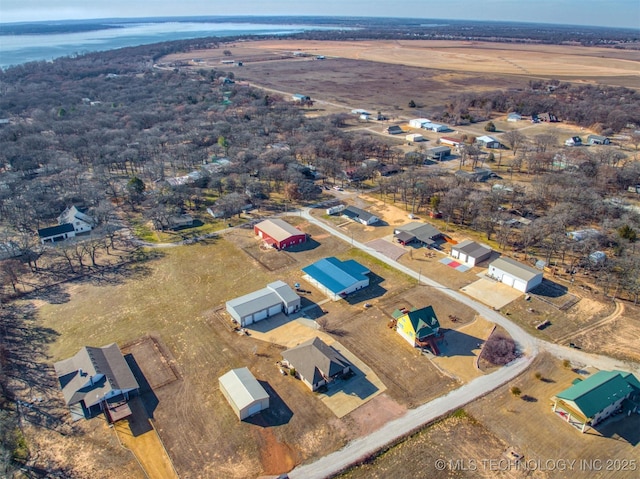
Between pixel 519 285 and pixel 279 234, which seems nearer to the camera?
pixel 519 285

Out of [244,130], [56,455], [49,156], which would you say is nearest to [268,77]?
[244,130]

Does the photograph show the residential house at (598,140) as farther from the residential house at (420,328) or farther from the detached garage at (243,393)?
the detached garage at (243,393)

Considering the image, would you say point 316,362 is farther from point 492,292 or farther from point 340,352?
point 492,292

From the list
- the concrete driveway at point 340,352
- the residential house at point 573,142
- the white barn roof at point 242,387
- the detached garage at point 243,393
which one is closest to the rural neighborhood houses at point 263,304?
the concrete driveway at point 340,352

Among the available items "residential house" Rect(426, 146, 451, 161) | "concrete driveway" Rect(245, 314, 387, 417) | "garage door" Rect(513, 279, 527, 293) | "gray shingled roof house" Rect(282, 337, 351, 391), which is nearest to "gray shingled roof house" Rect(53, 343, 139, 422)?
"concrete driveway" Rect(245, 314, 387, 417)

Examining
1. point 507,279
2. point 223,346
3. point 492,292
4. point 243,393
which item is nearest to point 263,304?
point 223,346

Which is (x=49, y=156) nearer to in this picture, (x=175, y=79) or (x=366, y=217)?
(x=366, y=217)

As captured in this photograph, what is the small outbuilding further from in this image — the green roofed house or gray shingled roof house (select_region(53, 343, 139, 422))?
gray shingled roof house (select_region(53, 343, 139, 422))
